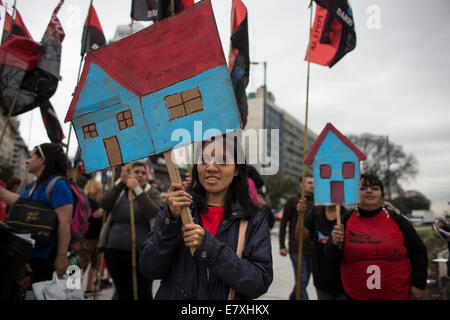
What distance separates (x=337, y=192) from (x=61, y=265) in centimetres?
234

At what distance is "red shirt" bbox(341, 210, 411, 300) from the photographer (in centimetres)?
270

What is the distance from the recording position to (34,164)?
2.78m

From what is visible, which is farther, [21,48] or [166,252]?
[21,48]

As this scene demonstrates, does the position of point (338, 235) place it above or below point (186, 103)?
below

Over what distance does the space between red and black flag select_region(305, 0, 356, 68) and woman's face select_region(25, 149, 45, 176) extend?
10.9 ft

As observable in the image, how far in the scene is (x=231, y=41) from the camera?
144 inches

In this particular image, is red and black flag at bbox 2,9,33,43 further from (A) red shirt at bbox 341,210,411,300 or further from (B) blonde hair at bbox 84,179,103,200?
(A) red shirt at bbox 341,210,411,300

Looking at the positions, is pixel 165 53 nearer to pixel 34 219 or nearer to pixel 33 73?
pixel 34 219

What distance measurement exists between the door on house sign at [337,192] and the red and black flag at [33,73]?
263 cm

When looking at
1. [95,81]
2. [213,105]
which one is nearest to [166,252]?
[213,105]

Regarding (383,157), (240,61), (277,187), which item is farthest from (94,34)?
(277,187)

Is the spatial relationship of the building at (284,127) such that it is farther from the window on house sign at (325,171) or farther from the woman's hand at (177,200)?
the woman's hand at (177,200)
